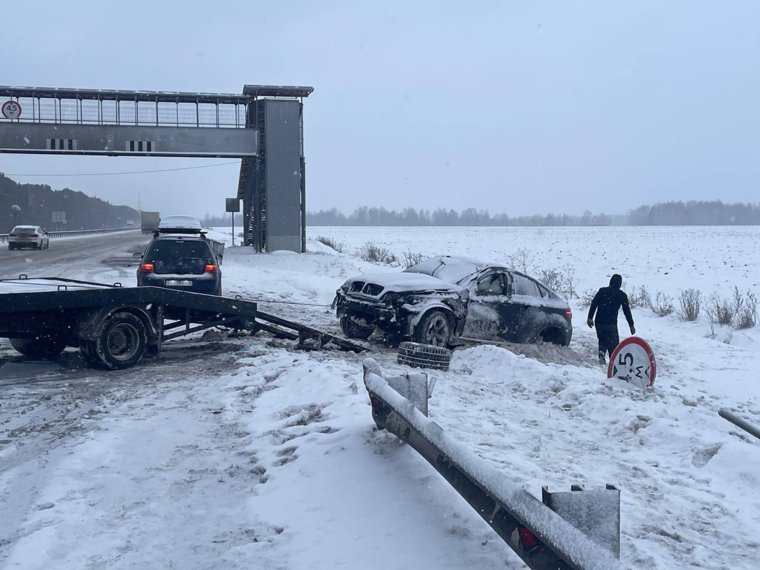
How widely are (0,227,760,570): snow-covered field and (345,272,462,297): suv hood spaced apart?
1.41m

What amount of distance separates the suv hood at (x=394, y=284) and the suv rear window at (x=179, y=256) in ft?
12.3

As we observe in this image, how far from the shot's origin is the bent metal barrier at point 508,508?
305cm

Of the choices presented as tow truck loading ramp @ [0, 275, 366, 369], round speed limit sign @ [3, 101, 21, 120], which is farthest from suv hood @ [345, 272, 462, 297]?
round speed limit sign @ [3, 101, 21, 120]

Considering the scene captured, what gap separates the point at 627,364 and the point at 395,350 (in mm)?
3957

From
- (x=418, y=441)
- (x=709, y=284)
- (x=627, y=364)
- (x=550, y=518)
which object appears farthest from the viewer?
(x=709, y=284)

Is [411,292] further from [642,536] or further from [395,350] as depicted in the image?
[642,536]

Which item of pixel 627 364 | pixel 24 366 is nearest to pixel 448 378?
pixel 627 364

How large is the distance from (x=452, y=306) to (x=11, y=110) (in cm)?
3348

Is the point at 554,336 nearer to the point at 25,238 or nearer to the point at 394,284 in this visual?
the point at 394,284

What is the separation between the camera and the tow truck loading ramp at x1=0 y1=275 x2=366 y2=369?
911cm

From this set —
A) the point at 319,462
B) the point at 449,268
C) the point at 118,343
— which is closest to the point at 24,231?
the point at 449,268

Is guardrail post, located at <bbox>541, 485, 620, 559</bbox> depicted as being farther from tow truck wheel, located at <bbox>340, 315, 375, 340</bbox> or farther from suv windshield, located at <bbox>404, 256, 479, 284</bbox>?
suv windshield, located at <bbox>404, 256, 479, 284</bbox>

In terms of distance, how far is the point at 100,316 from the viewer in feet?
30.9

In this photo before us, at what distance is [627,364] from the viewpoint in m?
9.57
